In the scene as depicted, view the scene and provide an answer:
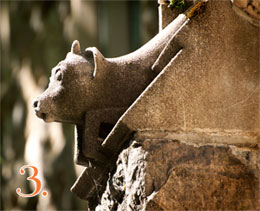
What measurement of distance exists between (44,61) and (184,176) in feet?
19.3

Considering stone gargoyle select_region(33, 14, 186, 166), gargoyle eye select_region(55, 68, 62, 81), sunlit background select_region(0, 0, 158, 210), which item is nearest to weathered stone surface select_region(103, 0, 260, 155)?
stone gargoyle select_region(33, 14, 186, 166)

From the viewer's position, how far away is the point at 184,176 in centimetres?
228

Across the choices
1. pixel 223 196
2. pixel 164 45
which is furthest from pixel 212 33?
pixel 223 196

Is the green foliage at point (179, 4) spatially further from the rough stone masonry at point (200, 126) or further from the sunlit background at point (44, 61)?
the sunlit background at point (44, 61)

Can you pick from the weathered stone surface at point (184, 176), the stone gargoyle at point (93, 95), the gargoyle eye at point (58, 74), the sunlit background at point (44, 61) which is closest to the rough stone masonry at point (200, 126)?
the weathered stone surface at point (184, 176)

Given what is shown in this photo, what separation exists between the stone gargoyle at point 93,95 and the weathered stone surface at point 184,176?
0.18m

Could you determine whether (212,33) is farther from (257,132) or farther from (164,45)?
(257,132)

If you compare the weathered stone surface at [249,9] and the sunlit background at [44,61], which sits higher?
the weathered stone surface at [249,9]

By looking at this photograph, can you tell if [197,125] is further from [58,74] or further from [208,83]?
[58,74]

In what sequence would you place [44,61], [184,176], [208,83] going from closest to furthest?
1. [184,176]
2. [208,83]
3. [44,61]

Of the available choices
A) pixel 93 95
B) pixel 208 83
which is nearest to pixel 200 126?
pixel 208 83

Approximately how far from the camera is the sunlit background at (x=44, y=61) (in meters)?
6.43

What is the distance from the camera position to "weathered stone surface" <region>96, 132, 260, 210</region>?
224cm

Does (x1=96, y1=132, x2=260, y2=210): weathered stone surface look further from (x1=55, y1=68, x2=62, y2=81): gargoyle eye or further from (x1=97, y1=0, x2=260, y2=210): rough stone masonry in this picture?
(x1=55, y1=68, x2=62, y2=81): gargoyle eye
